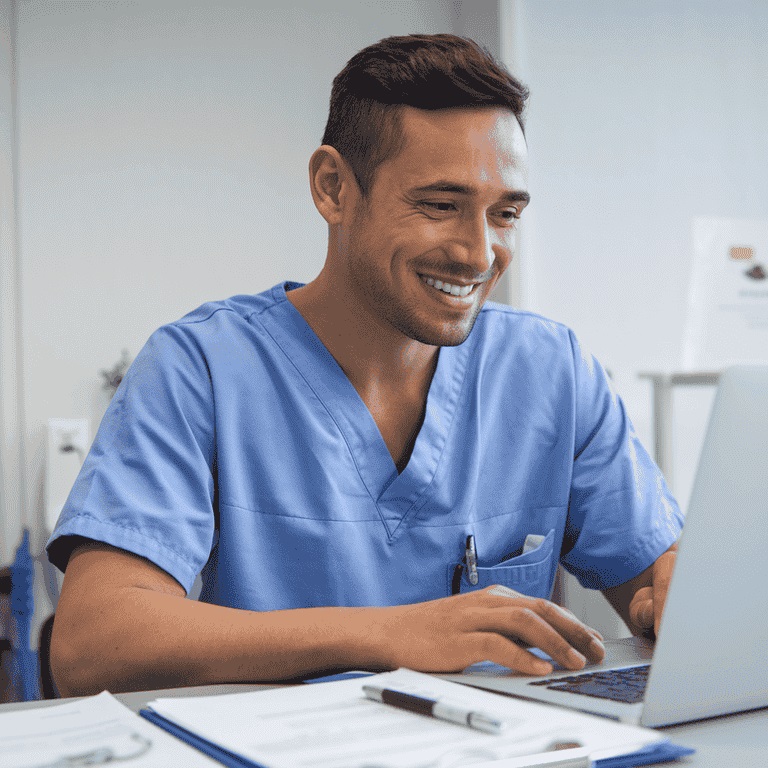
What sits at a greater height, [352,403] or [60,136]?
[60,136]

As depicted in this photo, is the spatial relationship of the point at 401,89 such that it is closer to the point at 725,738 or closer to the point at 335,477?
the point at 335,477

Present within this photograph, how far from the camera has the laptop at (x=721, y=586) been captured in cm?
52

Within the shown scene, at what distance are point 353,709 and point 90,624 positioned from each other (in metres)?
0.30

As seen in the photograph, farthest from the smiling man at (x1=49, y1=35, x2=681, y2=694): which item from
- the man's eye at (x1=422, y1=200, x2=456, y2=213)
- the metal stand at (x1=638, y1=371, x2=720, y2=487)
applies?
the metal stand at (x1=638, y1=371, x2=720, y2=487)

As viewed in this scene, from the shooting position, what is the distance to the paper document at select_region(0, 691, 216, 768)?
48cm

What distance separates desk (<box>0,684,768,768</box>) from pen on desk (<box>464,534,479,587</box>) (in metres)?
0.45

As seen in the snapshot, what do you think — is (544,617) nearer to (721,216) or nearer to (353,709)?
(353,709)

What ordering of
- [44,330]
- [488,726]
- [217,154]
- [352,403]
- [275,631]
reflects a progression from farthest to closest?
[217,154] < [44,330] < [352,403] < [275,631] < [488,726]

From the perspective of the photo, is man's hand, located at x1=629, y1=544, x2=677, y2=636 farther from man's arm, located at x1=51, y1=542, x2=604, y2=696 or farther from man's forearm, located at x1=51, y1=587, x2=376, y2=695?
man's forearm, located at x1=51, y1=587, x2=376, y2=695

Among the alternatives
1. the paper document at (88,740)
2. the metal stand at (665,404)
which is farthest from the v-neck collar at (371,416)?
the metal stand at (665,404)

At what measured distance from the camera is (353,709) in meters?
0.56

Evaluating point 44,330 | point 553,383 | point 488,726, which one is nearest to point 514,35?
point 44,330

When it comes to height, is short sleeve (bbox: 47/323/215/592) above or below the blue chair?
above

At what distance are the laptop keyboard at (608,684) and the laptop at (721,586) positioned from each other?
0.02m
